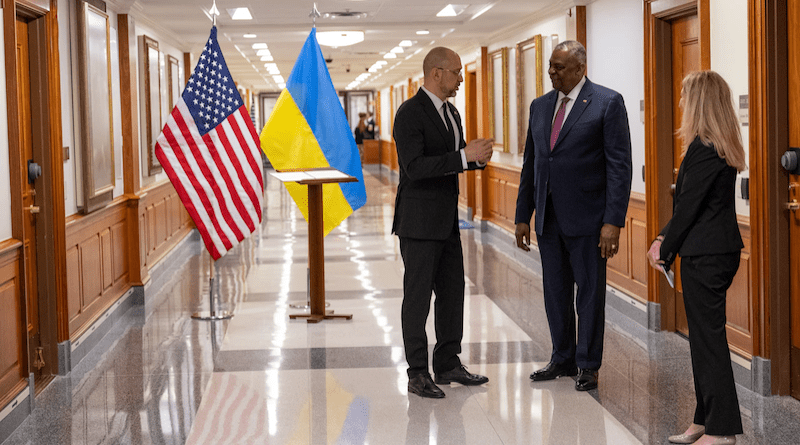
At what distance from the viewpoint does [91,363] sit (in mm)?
5176

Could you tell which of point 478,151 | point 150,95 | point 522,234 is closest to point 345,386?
point 522,234

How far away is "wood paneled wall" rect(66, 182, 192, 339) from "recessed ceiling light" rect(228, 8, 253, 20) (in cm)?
186

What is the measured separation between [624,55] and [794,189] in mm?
2511

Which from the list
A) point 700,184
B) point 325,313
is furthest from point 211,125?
point 700,184

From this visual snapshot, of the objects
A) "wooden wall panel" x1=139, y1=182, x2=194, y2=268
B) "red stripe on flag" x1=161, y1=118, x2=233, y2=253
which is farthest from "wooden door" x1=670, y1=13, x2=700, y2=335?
"wooden wall panel" x1=139, y1=182, x2=194, y2=268

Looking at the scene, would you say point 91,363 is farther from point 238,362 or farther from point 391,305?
point 391,305

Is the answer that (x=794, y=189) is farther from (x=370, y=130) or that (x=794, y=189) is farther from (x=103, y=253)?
(x=370, y=130)

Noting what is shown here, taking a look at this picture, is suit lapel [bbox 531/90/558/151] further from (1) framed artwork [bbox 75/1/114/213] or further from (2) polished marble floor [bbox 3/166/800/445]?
(1) framed artwork [bbox 75/1/114/213]

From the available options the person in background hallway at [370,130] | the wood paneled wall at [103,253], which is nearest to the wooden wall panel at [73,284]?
the wood paneled wall at [103,253]

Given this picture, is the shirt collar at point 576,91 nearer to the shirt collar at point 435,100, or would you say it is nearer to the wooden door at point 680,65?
the shirt collar at point 435,100

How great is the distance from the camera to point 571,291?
4363 mm

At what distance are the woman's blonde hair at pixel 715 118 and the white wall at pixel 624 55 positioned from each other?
2.88 meters

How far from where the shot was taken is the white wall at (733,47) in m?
4.42

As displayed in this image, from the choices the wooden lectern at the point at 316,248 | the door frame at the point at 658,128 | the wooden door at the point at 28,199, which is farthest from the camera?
the wooden lectern at the point at 316,248
